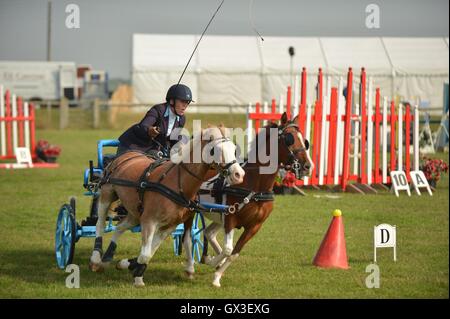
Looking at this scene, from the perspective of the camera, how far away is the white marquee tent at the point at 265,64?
141 feet

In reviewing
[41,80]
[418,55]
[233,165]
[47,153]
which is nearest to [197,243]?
[233,165]

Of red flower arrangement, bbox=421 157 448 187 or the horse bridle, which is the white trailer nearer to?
red flower arrangement, bbox=421 157 448 187

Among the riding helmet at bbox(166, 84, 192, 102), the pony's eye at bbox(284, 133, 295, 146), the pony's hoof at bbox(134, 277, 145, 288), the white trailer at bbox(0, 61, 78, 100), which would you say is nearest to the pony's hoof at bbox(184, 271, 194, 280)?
the pony's hoof at bbox(134, 277, 145, 288)

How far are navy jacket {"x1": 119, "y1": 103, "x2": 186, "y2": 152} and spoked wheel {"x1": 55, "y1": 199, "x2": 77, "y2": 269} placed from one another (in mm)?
1057

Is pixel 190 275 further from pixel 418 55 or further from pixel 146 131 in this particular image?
pixel 418 55

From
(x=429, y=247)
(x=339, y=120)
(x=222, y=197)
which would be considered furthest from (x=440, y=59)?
(x=222, y=197)

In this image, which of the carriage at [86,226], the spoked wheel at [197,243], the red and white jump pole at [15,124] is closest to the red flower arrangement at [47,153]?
the red and white jump pole at [15,124]

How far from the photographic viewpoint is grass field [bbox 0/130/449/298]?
8.29 m

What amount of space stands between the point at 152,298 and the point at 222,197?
1550mm

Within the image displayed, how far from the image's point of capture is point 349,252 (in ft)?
35.6

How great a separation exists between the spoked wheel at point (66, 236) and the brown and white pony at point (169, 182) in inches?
33.2

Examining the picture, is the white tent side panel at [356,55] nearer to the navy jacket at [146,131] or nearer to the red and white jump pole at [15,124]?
the red and white jump pole at [15,124]

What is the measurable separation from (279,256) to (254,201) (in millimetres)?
2145
